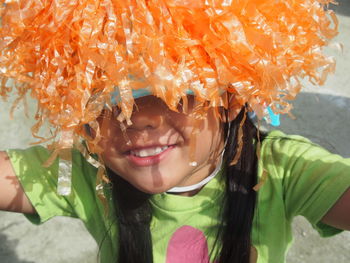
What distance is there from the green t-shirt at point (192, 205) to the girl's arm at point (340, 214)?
0.07 metres

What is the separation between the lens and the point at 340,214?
854mm

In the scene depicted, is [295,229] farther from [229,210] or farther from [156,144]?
[156,144]

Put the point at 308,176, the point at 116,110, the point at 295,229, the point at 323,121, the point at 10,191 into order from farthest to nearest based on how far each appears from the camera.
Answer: the point at 323,121
the point at 295,229
the point at 10,191
the point at 308,176
the point at 116,110

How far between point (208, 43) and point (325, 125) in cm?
181

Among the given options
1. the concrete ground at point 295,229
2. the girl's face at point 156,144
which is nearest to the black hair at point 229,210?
the girl's face at point 156,144

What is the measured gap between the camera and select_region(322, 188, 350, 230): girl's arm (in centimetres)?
84

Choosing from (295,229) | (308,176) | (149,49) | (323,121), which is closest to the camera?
(149,49)

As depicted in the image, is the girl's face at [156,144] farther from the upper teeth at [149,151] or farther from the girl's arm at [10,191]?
the girl's arm at [10,191]

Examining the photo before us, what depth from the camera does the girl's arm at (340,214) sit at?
84 cm

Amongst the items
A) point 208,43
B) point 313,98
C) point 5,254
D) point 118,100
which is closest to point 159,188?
point 118,100

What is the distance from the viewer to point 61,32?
27.4 inches

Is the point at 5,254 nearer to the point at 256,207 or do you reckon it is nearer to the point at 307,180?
the point at 256,207

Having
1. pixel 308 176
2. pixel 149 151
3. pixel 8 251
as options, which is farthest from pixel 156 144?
pixel 8 251

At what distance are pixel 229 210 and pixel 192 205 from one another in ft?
0.32
